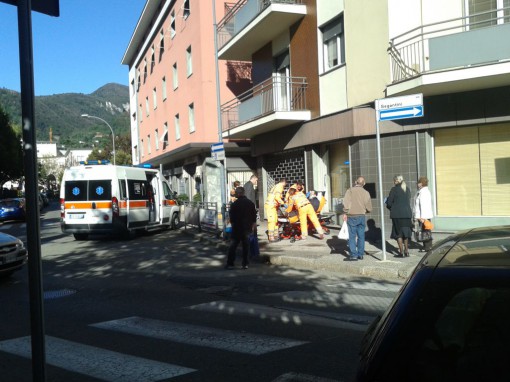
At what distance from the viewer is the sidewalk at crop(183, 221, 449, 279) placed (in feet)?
29.7

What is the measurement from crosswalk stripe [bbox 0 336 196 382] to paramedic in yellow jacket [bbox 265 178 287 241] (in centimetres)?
876

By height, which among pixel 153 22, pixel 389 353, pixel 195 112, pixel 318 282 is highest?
pixel 153 22

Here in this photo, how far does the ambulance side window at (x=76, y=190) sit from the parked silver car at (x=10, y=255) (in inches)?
251

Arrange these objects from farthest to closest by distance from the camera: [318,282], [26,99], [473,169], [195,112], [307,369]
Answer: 1. [195,112]
2. [473,169]
3. [318,282]
4. [307,369]
5. [26,99]

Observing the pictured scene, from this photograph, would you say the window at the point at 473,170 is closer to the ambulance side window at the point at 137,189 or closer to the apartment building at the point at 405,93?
the apartment building at the point at 405,93

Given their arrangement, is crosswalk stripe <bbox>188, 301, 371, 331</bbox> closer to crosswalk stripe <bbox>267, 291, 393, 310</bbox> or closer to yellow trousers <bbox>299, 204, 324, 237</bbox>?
crosswalk stripe <bbox>267, 291, 393, 310</bbox>

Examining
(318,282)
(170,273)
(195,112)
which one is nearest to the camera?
(318,282)

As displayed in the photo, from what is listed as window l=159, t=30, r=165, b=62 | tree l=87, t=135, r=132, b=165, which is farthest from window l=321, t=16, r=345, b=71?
tree l=87, t=135, r=132, b=165

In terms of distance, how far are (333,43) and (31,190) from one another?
13590mm

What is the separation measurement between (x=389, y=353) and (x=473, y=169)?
11.6 m

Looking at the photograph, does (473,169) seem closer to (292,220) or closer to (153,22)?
(292,220)

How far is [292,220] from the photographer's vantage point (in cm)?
1371

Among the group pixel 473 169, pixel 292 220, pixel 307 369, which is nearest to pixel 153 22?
pixel 292 220

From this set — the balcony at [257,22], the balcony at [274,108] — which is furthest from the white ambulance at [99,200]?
the balcony at [257,22]
